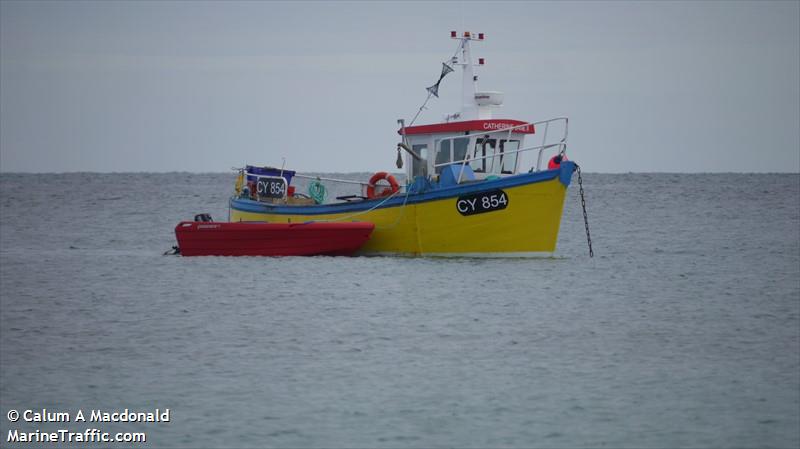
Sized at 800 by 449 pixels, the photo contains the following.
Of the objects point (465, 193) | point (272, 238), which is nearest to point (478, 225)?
point (465, 193)

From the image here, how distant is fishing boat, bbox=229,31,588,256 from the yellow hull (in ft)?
0.07

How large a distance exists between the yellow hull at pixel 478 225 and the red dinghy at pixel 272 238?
0.67m

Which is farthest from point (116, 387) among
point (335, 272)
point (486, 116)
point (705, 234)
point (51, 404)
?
point (705, 234)

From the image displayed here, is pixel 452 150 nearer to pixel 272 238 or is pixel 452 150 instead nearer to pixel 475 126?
pixel 475 126

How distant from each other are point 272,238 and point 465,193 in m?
5.57

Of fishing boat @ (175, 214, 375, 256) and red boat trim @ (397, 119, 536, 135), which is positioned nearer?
red boat trim @ (397, 119, 536, 135)

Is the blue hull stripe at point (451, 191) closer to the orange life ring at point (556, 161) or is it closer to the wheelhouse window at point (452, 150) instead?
the orange life ring at point (556, 161)

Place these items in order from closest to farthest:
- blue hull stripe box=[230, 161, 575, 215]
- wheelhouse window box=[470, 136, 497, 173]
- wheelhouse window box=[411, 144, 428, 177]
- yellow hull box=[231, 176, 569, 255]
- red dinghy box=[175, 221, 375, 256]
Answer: blue hull stripe box=[230, 161, 575, 215] → yellow hull box=[231, 176, 569, 255] → wheelhouse window box=[470, 136, 497, 173] → red dinghy box=[175, 221, 375, 256] → wheelhouse window box=[411, 144, 428, 177]

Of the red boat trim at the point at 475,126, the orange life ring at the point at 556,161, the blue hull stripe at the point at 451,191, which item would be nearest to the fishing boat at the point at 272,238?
the blue hull stripe at the point at 451,191

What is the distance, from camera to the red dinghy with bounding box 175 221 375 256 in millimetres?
25172

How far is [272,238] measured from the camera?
2612 centimetres

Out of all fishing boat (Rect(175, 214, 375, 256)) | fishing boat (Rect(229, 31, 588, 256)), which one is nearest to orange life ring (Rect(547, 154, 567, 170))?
fishing boat (Rect(229, 31, 588, 256))

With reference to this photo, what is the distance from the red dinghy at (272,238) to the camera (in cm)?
2517

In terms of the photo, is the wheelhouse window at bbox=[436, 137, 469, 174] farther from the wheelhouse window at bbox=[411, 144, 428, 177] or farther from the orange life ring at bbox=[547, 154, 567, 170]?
the orange life ring at bbox=[547, 154, 567, 170]
